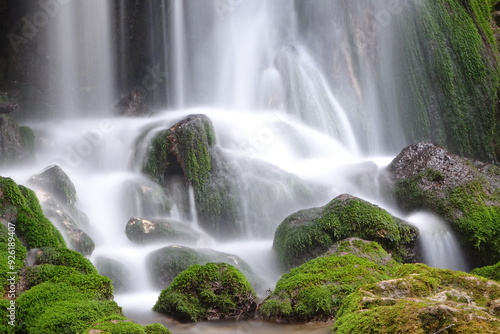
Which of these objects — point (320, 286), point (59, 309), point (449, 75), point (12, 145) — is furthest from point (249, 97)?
point (59, 309)

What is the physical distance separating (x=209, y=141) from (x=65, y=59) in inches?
357

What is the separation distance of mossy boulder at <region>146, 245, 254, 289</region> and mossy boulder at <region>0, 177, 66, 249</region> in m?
2.09

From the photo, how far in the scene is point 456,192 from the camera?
11.9m

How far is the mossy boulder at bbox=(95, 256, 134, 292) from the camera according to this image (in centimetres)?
909

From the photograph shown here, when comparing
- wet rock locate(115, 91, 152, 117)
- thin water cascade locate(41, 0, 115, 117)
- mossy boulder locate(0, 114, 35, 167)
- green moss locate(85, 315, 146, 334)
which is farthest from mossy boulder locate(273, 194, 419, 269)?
thin water cascade locate(41, 0, 115, 117)

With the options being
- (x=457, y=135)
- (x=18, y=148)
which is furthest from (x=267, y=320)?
(x=457, y=135)

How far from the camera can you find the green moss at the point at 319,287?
6.57 metres

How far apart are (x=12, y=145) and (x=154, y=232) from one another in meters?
5.78

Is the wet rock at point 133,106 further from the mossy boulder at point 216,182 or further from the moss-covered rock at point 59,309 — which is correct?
the moss-covered rock at point 59,309

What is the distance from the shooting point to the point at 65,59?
2006cm

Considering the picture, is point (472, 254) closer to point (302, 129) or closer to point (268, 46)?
point (302, 129)

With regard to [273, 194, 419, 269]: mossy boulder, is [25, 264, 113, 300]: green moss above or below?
below

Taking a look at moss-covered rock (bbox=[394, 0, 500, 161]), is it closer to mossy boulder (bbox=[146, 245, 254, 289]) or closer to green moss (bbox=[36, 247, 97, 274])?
mossy boulder (bbox=[146, 245, 254, 289])

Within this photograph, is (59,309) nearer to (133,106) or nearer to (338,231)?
(338,231)
